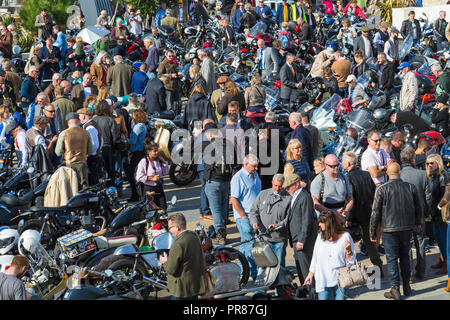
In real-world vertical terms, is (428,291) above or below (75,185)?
below

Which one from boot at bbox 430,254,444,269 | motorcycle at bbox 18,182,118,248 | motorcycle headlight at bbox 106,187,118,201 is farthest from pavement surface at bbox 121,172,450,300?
motorcycle at bbox 18,182,118,248

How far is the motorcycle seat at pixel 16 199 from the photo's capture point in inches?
455

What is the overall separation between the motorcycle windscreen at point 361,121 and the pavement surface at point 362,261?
9.49ft

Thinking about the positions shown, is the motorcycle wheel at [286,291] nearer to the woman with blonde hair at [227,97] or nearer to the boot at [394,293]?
the boot at [394,293]

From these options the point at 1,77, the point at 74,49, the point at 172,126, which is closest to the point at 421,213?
the point at 172,126

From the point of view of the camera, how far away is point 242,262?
9.23 m

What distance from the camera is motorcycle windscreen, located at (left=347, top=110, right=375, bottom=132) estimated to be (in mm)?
13883

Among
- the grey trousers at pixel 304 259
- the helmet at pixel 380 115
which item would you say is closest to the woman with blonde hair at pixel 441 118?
the helmet at pixel 380 115

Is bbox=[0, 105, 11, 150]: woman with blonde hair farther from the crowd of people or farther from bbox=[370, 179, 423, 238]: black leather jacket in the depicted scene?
bbox=[370, 179, 423, 238]: black leather jacket

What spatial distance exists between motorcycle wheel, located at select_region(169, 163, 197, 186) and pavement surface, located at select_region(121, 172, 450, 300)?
12 cm

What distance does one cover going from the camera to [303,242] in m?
8.96

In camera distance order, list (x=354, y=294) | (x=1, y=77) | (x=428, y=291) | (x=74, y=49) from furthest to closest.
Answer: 1. (x=74, y=49)
2. (x=1, y=77)
3. (x=428, y=291)
4. (x=354, y=294)
